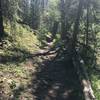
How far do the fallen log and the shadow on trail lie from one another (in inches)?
17.6

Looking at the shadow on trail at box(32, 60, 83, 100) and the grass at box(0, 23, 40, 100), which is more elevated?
the grass at box(0, 23, 40, 100)

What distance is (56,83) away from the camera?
1530 centimetres

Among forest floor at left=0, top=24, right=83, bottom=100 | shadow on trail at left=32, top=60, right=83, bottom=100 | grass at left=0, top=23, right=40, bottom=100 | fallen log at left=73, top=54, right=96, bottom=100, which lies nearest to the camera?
fallen log at left=73, top=54, right=96, bottom=100

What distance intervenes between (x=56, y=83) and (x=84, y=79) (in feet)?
5.64

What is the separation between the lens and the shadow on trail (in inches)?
515

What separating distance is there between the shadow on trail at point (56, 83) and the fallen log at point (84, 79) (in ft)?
1.47

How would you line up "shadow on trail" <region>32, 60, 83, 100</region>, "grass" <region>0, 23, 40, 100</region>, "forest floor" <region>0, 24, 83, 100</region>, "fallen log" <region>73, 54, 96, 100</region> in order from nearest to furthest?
"fallen log" <region>73, 54, 96, 100</region>
"grass" <region>0, 23, 40, 100</region>
"forest floor" <region>0, 24, 83, 100</region>
"shadow on trail" <region>32, 60, 83, 100</region>

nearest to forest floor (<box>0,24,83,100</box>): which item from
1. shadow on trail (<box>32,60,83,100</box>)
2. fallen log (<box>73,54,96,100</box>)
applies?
shadow on trail (<box>32,60,83,100</box>)

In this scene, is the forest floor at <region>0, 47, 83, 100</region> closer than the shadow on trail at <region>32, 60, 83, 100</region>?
Yes

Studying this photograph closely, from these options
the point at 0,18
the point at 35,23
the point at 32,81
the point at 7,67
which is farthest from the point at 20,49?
the point at 35,23

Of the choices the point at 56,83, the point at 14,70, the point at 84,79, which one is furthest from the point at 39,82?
the point at 84,79

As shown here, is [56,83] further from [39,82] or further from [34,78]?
[34,78]

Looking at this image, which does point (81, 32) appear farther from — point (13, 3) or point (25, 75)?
point (25, 75)

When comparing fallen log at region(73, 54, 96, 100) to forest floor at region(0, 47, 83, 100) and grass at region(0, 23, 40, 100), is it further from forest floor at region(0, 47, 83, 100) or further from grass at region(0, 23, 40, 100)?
grass at region(0, 23, 40, 100)
